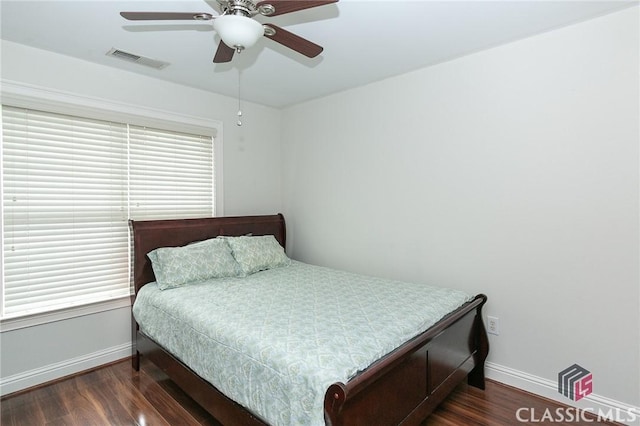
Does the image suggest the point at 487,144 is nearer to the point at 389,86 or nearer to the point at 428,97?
the point at 428,97

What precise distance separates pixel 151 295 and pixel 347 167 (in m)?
2.17

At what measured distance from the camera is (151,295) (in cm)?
263

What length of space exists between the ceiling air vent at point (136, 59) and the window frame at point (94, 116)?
403 millimetres

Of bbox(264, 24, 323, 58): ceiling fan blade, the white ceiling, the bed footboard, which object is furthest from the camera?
the white ceiling

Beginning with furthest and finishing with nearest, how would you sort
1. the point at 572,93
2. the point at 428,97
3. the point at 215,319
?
the point at 428,97 < the point at 572,93 < the point at 215,319

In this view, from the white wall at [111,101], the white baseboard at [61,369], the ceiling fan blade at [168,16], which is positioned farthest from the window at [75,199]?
the ceiling fan blade at [168,16]

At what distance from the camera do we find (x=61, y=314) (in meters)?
2.70

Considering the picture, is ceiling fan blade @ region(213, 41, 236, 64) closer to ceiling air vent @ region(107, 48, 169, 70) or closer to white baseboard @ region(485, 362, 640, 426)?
ceiling air vent @ region(107, 48, 169, 70)

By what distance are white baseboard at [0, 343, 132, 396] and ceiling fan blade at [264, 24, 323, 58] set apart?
9.48ft

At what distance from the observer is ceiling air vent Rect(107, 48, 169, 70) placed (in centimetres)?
266

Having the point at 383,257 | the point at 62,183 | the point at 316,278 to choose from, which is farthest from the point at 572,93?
the point at 62,183

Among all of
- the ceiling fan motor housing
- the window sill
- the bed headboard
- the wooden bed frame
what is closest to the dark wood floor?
the wooden bed frame

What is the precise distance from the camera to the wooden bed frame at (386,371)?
1.45 metres

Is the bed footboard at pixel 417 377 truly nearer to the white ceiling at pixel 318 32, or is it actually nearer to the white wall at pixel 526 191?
the white wall at pixel 526 191
